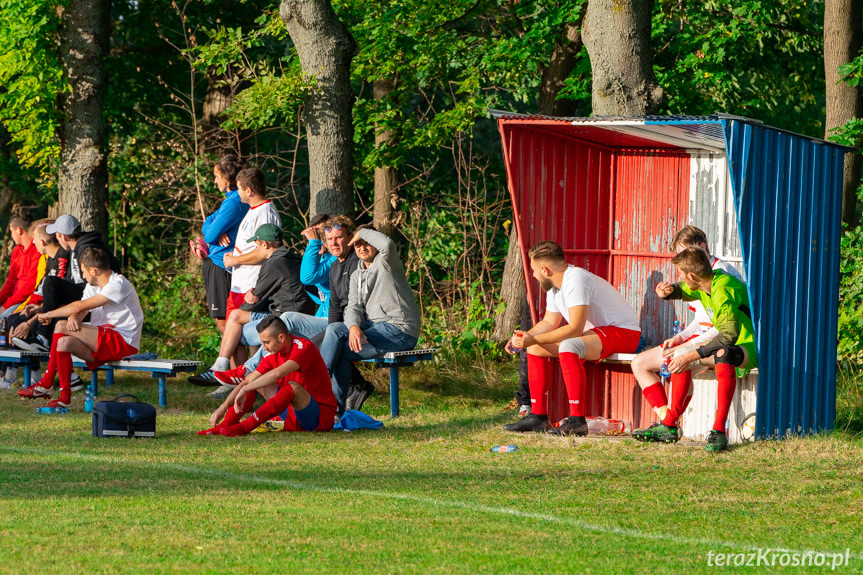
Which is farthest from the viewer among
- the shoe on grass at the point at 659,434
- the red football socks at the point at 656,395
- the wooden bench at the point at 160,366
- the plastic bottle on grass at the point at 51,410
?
the wooden bench at the point at 160,366

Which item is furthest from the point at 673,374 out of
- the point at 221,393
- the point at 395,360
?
the point at 221,393

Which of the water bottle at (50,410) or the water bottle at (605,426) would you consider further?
the water bottle at (50,410)

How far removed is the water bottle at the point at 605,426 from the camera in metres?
9.20

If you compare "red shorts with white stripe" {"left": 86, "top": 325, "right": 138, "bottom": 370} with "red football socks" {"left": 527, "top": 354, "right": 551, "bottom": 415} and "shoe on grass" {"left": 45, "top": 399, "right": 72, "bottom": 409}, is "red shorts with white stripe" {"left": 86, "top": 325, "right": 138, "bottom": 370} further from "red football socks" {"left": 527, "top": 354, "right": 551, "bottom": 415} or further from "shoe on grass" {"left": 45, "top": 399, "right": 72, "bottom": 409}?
"red football socks" {"left": 527, "top": 354, "right": 551, "bottom": 415}

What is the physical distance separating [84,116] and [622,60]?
6.80 metres

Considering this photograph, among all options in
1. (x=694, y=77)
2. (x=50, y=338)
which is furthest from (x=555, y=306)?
(x=694, y=77)

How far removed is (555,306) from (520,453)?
1.45 meters

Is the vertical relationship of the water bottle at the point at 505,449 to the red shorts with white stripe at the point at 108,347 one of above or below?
Answer: below

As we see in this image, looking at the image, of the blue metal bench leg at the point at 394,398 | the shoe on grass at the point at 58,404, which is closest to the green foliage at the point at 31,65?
the shoe on grass at the point at 58,404

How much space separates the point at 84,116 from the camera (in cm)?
1416

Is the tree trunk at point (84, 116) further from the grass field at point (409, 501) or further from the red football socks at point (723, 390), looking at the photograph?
the red football socks at point (723, 390)

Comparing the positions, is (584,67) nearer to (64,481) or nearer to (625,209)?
(625,209)

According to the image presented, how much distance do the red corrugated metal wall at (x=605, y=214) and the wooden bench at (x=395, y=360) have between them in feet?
3.44

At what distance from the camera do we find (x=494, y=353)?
12.6 metres
